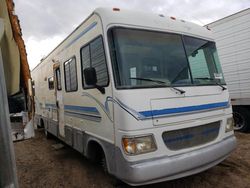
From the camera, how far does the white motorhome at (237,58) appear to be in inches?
261

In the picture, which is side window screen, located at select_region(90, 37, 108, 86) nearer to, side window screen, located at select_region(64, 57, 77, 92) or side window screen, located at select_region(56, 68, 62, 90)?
side window screen, located at select_region(64, 57, 77, 92)

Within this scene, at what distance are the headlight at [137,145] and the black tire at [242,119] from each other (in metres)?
5.11

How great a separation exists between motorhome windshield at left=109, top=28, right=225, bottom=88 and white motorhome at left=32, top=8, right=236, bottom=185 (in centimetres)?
1

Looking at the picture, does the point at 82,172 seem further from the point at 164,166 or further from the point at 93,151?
the point at 164,166

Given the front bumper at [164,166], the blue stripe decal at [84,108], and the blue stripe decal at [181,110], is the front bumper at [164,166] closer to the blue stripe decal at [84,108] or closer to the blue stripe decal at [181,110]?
the blue stripe decal at [181,110]

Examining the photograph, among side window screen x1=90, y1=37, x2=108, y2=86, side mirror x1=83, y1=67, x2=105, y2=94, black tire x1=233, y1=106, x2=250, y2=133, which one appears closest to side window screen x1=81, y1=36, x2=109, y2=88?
side window screen x1=90, y1=37, x2=108, y2=86

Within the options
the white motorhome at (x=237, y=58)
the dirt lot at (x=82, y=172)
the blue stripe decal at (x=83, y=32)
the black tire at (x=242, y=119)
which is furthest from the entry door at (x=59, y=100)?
the black tire at (x=242, y=119)

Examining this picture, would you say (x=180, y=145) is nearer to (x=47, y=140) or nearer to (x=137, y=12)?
(x=137, y=12)

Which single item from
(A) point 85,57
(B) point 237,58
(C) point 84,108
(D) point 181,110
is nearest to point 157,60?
(D) point 181,110

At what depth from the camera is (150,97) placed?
301 centimetres

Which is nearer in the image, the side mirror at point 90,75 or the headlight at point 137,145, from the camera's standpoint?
the headlight at point 137,145

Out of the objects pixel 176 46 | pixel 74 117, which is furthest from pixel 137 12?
pixel 74 117

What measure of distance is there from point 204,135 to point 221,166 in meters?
1.39

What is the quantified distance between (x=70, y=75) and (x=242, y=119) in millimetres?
5331
